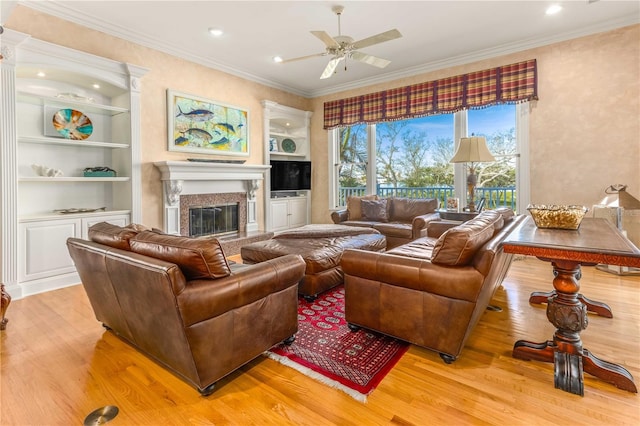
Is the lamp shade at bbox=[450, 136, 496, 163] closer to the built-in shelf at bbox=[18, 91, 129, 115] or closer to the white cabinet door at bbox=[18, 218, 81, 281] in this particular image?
the built-in shelf at bbox=[18, 91, 129, 115]

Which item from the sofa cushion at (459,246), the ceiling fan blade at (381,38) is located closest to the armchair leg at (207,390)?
the sofa cushion at (459,246)

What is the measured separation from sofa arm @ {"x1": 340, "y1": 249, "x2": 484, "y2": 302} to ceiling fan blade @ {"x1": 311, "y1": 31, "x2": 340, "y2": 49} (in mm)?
2060

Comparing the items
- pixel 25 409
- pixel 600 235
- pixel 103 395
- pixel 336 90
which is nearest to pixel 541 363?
pixel 600 235

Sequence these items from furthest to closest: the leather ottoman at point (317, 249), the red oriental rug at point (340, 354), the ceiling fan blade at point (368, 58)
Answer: the ceiling fan blade at point (368, 58) → the leather ottoman at point (317, 249) → the red oriental rug at point (340, 354)

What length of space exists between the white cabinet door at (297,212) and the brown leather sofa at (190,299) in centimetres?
442

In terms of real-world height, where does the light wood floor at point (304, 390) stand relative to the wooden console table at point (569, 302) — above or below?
below

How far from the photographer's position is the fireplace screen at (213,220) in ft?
16.3

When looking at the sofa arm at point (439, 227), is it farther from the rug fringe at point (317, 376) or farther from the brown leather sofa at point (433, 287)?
the rug fringe at point (317, 376)

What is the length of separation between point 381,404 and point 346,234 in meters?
2.21

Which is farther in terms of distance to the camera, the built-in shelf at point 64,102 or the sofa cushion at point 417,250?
the built-in shelf at point 64,102

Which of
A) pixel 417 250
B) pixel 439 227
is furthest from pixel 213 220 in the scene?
pixel 417 250

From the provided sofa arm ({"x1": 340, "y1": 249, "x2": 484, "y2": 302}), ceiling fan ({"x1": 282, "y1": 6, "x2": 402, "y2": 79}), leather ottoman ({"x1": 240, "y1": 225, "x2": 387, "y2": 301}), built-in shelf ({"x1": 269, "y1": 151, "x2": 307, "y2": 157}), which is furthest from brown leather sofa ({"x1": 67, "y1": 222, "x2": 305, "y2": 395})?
built-in shelf ({"x1": 269, "y1": 151, "x2": 307, "y2": 157})

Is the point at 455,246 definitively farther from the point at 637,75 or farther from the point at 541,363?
the point at 637,75

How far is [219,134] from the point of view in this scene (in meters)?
5.18
